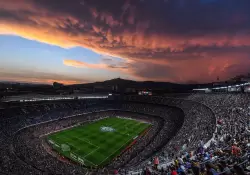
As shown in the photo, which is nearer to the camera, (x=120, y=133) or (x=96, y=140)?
(x=96, y=140)

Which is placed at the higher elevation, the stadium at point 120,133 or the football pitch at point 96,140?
the stadium at point 120,133

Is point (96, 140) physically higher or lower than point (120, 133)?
lower

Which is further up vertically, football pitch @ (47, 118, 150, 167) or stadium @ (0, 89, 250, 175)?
stadium @ (0, 89, 250, 175)

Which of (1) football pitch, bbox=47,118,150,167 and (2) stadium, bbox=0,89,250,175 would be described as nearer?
(2) stadium, bbox=0,89,250,175

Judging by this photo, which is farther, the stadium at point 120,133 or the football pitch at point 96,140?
the football pitch at point 96,140

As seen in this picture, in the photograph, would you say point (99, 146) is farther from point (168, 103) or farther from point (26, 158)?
point (168, 103)
